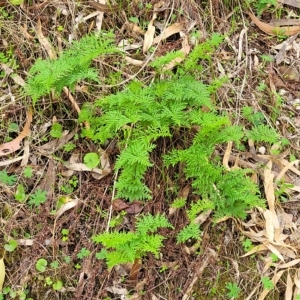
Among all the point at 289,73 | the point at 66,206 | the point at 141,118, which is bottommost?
the point at 66,206

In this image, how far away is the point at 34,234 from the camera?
290 centimetres

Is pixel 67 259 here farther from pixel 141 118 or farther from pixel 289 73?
pixel 289 73

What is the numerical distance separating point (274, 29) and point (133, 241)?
81.6 inches

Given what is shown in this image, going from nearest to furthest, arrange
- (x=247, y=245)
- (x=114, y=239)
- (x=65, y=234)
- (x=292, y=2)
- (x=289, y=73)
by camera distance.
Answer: (x=114, y=239)
(x=65, y=234)
(x=247, y=245)
(x=289, y=73)
(x=292, y=2)

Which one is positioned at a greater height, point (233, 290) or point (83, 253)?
point (83, 253)

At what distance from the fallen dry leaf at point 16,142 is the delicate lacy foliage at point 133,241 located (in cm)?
81

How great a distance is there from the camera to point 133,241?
2.70 m

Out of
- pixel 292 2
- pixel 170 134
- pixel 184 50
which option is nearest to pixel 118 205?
pixel 170 134

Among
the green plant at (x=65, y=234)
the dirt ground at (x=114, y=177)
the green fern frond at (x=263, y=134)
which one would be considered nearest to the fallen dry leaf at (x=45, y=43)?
the dirt ground at (x=114, y=177)

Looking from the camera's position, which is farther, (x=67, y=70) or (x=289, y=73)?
(x=289, y=73)

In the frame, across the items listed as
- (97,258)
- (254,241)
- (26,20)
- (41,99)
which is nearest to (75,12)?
(26,20)

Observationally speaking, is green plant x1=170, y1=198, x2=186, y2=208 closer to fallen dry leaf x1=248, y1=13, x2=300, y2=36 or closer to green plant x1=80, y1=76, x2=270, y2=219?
green plant x1=80, y1=76, x2=270, y2=219

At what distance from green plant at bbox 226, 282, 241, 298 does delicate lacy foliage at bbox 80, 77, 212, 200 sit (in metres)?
0.76

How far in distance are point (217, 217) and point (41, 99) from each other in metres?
1.39
